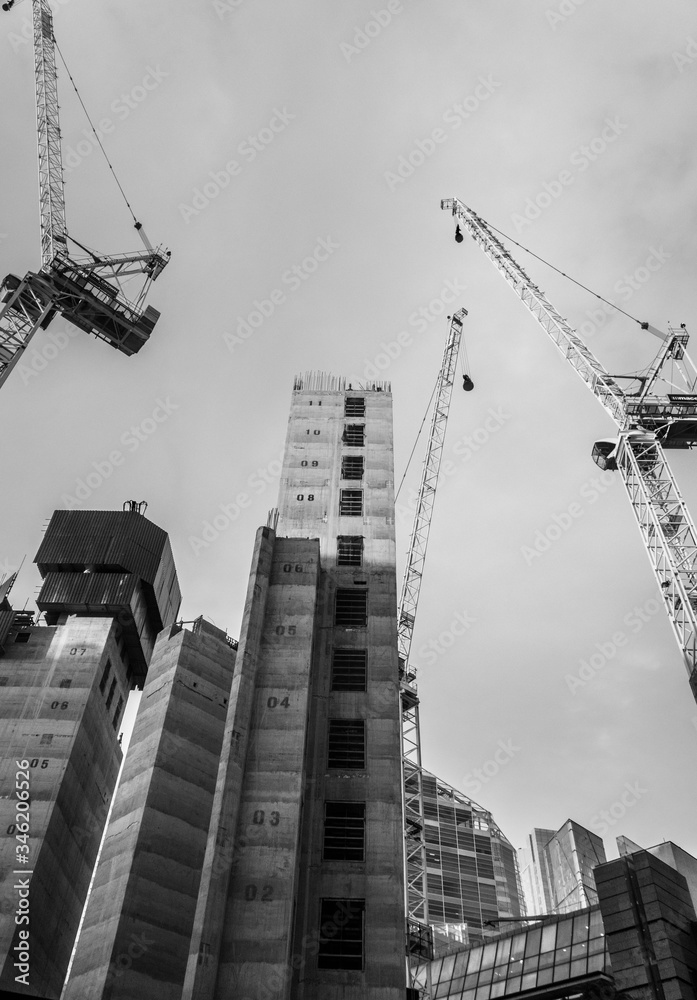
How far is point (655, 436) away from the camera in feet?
250

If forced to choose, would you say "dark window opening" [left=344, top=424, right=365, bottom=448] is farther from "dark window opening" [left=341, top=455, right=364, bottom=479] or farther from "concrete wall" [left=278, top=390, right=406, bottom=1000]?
"dark window opening" [left=341, top=455, right=364, bottom=479]

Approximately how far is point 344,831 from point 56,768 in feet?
161

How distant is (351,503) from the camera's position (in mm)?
73438

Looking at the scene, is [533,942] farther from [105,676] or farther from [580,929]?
[105,676]

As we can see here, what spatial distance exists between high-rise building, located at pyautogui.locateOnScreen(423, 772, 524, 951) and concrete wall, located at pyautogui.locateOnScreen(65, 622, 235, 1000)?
61.4 metres

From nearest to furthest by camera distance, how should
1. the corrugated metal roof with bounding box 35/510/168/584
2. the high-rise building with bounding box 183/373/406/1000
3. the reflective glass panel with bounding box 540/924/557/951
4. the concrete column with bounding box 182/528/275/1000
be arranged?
the concrete column with bounding box 182/528/275/1000 < the high-rise building with bounding box 183/373/406/1000 < the reflective glass panel with bounding box 540/924/557/951 < the corrugated metal roof with bounding box 35/510/168/584

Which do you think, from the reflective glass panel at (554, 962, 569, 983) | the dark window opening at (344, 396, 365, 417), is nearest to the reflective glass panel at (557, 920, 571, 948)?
the reflective glass panel at (554, 962, 569, 983)

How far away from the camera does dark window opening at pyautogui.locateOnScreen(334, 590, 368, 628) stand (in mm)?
63500

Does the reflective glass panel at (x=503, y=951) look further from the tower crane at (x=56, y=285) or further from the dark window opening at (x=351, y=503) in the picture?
the tower crane at (x=56, y=285)

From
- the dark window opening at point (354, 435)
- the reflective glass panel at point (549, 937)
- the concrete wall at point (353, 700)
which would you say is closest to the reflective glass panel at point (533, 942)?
the reflective glass panel at point (549, 937)

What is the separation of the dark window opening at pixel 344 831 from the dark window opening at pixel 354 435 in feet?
119

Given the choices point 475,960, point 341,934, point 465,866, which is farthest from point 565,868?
point 341,934

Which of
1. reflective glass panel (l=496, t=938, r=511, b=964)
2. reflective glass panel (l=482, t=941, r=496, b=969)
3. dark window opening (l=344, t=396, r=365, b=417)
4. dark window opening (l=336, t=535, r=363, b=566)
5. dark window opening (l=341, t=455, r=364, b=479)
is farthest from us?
dark window opening (l=344, t=396, r=365, b=417)

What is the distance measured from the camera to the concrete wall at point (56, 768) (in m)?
81.9
